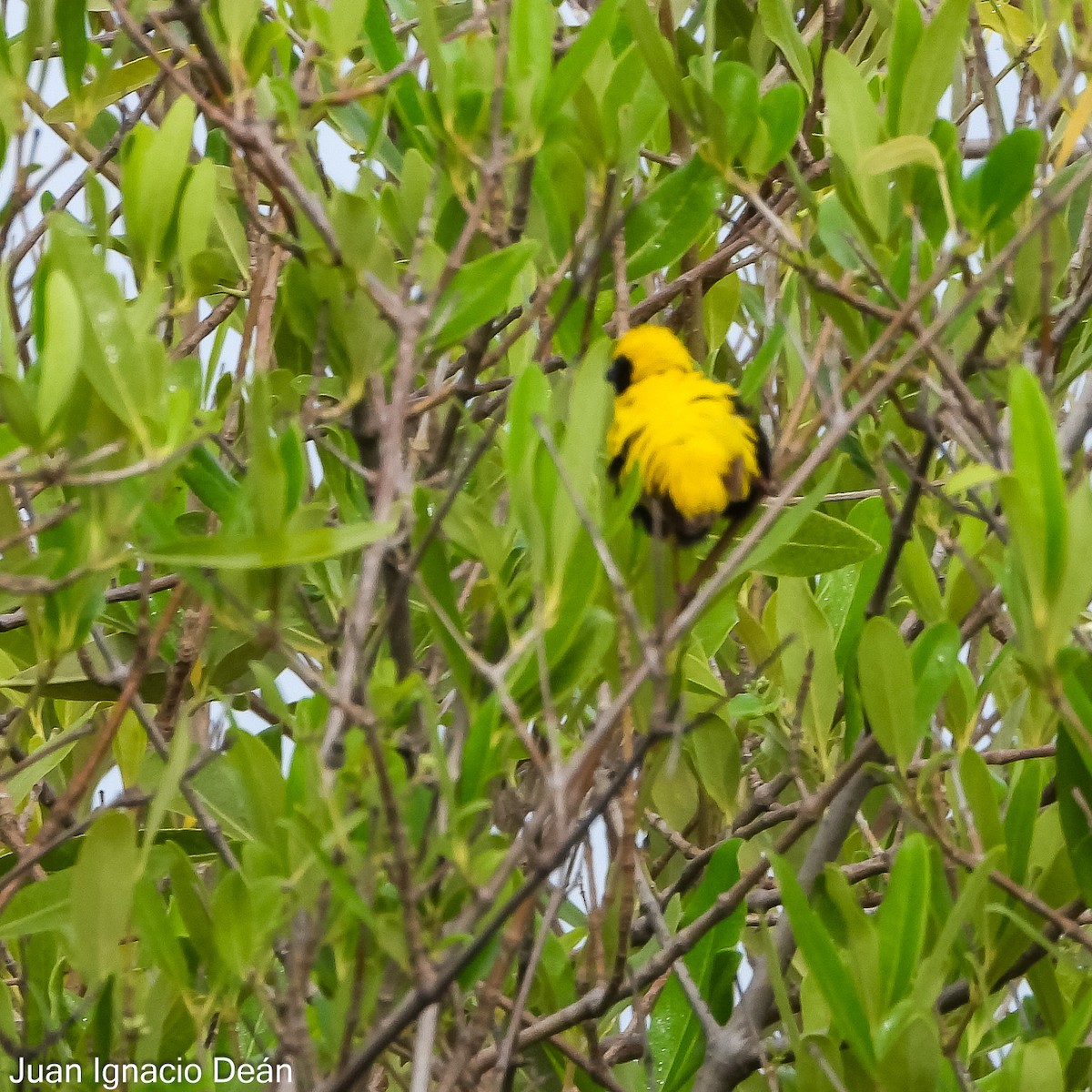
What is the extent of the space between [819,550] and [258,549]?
60 centimetres

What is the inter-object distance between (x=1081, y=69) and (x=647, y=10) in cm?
46

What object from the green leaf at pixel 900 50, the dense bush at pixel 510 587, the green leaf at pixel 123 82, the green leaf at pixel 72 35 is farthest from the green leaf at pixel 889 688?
the green leaf at pixel 123 82

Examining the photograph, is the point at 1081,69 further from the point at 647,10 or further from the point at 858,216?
the point at 647,10

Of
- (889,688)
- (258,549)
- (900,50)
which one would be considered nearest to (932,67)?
(900,50)

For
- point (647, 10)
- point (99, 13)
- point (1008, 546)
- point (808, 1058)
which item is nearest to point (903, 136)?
point (647, 10)

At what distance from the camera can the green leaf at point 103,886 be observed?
3.59 feet

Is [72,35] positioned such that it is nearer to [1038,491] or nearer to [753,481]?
[753,481]

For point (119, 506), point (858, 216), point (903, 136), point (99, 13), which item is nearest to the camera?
point (119, 506)

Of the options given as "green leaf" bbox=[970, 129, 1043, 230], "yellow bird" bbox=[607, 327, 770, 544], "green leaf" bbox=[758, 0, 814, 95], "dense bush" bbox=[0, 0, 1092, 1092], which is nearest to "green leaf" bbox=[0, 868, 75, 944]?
"dense bush" bbox=[0, 0, 1092, 1092]

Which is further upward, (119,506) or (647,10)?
(647,10)

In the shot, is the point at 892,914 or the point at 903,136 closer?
the point at 892,914

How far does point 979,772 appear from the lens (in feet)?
4.01

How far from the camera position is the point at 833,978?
107 centimetres

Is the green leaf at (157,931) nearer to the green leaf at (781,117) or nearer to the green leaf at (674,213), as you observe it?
the green leaf at (674,213)
